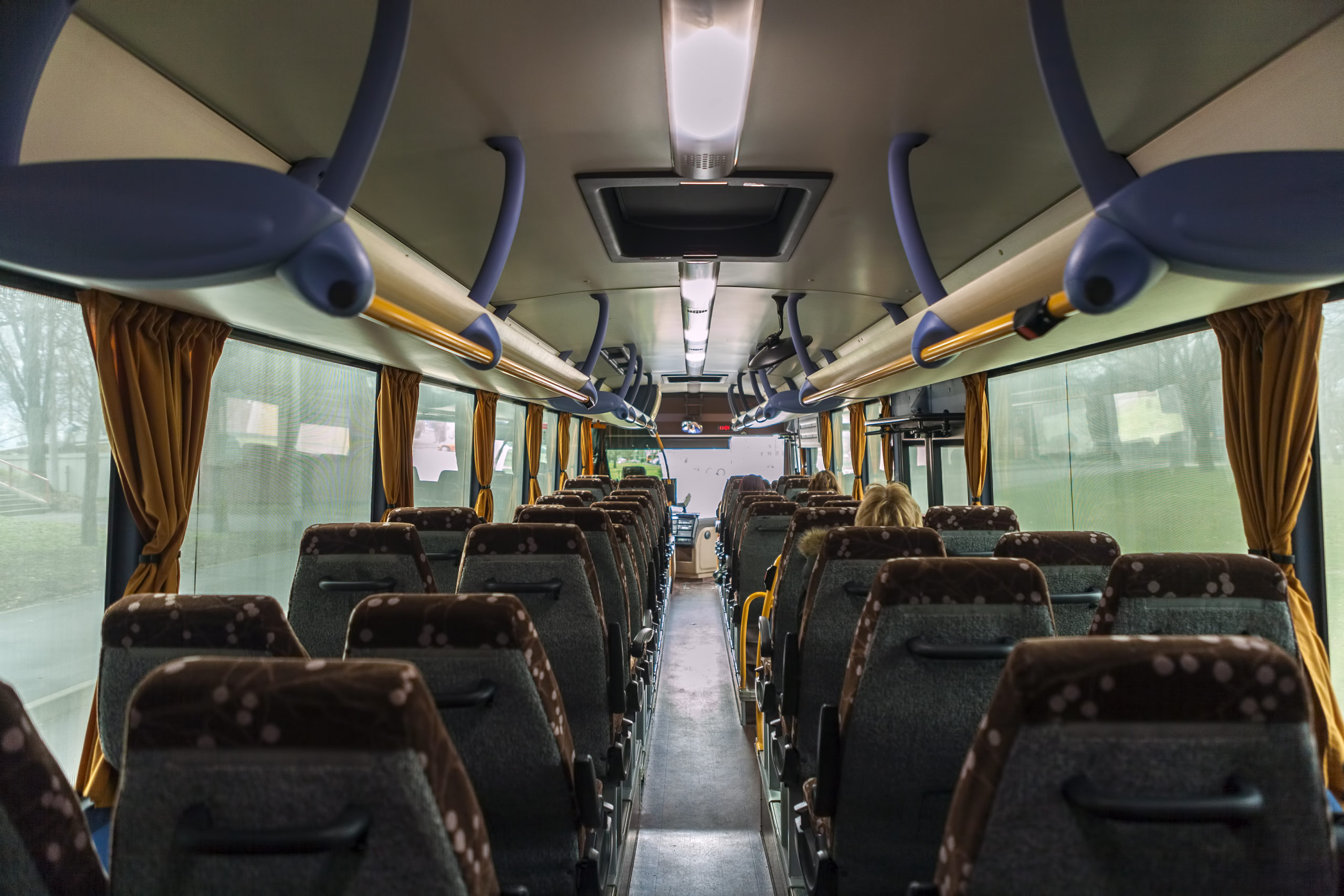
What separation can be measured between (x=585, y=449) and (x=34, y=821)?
14.9 m

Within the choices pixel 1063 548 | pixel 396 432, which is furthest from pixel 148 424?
pixel 1063 548

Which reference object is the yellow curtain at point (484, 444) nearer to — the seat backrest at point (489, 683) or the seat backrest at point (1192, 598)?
the seat backrest at point (489, 683)

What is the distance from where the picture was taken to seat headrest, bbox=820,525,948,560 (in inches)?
82.5

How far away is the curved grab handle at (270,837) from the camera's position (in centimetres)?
73

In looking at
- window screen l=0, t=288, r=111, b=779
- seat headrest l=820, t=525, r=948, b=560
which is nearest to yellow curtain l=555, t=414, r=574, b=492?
window screen l=0, t=288, r=111, b=779

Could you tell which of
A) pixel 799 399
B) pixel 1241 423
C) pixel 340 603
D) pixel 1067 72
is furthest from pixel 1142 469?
pixel 340 603

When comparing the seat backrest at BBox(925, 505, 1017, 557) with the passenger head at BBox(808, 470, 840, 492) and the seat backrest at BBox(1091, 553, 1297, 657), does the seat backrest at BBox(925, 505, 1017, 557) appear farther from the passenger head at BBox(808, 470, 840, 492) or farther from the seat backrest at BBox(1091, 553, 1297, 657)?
the passenger head at BBox(808, 470, 840, 492)

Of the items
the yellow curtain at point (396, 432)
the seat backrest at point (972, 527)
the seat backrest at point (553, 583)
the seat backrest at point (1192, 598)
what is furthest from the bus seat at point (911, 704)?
the yellow curtain at point (396, 432)

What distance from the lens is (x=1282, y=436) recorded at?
3.19 m

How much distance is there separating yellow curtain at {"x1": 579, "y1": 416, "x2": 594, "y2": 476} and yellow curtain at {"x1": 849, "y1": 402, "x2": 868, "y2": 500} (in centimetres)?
700

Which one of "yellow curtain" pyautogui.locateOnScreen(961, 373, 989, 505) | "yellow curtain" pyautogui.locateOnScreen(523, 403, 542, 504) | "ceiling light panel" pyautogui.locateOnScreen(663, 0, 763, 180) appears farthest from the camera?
"yellow curtain" pyautogui.locateOnScreen(523, 403, 542, 504)

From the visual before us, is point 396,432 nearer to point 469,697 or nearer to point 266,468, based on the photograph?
point 266,468

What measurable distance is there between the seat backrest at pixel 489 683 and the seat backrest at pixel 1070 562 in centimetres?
172

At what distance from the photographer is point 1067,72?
64.0 inches
